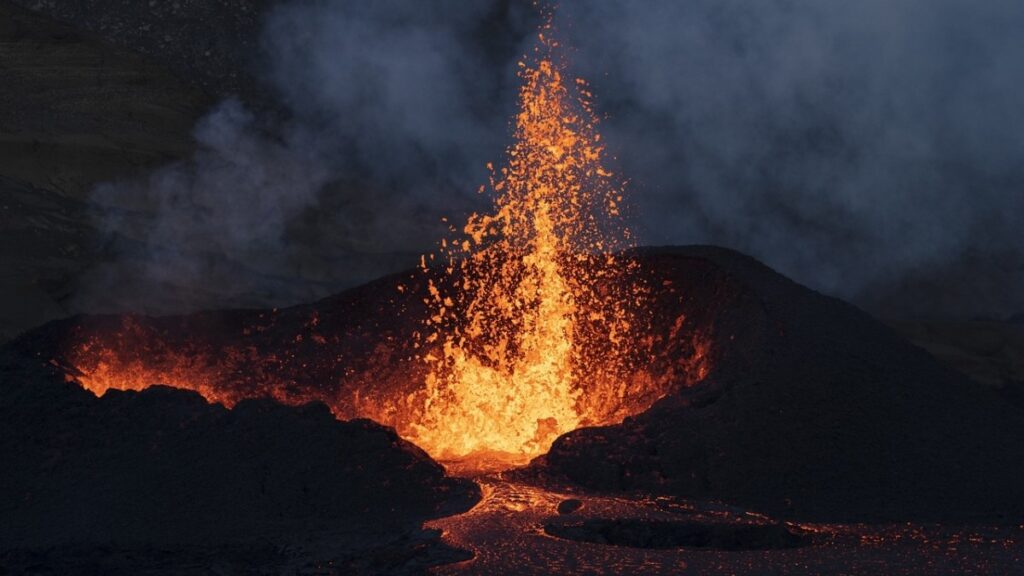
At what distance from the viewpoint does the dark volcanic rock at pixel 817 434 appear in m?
7.88

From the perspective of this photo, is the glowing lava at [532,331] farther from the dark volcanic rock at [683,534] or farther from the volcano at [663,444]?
the dark volcanic rock at [683,534]

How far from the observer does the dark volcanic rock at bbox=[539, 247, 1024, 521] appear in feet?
25.8

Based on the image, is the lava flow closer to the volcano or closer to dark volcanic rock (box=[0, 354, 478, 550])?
the volcano

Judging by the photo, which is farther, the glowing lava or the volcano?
the glowing lava

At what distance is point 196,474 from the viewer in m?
7.79

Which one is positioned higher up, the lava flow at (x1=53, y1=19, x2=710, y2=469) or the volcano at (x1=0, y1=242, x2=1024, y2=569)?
the lava flow at (x1=53, y1=19, x2=710, y2=469)

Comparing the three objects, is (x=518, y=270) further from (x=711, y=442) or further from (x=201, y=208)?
(x=201, y=208)

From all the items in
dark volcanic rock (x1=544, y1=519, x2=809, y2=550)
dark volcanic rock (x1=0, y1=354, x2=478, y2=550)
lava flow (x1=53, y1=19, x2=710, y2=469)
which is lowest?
dark volcanic rock (x1=544, y1=519, x2=809, y2=550)

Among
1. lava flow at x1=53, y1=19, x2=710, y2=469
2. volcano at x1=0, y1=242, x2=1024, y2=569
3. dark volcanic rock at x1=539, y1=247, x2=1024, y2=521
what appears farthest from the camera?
lava flow at x1=53, y1=19, x2=710, y2=469

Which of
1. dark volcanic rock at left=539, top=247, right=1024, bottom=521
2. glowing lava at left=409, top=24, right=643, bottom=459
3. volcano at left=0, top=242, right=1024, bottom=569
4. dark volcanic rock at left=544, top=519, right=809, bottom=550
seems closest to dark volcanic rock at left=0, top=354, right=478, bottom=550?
volcano at left=0, top=242, right=1024, bottom=569

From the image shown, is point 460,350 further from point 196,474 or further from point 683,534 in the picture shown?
point 683,534

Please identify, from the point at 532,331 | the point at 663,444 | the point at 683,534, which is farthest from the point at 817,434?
the point at 532,331

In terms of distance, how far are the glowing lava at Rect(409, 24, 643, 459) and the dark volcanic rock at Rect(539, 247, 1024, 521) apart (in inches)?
49.9

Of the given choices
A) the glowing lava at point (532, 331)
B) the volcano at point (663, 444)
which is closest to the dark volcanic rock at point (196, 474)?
the volcano at point (663, 444)
